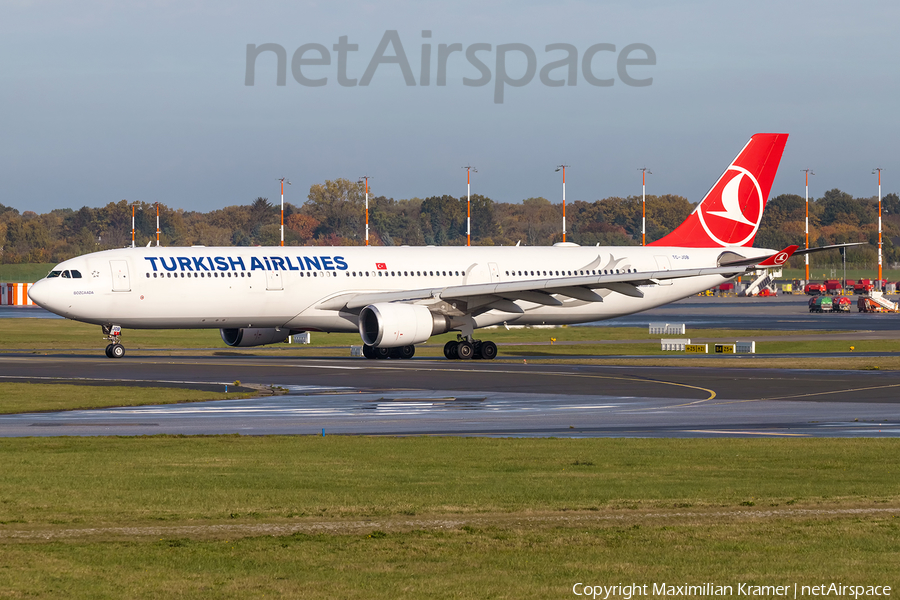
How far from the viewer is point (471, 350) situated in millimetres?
48094

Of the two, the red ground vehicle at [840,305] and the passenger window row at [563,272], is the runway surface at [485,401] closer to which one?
the passenger window row at [563,272]

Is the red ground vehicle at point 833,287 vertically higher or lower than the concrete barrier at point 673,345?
higher

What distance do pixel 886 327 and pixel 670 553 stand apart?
6423cm

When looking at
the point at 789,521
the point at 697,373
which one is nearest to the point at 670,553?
the point at 789,521

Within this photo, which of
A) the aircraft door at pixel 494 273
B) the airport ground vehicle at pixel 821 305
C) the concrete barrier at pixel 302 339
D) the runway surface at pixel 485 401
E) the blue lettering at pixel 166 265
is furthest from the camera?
the airport ground vehicle at pixel 821 305

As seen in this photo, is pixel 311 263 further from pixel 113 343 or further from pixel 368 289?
pixel 113 343

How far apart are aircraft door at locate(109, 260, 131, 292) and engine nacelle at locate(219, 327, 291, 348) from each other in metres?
5.45

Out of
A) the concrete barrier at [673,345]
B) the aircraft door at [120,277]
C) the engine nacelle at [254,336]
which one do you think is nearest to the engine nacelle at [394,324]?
the engine nacelle at [254,336]

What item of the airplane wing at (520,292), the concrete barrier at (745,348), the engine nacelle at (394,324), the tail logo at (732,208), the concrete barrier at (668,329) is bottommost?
the concrete barrier at (745,348)

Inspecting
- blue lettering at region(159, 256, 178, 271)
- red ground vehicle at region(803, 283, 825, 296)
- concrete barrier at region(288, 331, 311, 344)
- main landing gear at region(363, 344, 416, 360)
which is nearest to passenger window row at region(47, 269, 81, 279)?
blue lettering at region(159, 256, 178, 271)

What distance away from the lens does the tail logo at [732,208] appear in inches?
2217

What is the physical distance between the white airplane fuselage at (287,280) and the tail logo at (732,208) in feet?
11.8

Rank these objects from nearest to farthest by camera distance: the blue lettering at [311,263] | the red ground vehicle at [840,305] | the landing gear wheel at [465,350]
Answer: the landing gear wheel at [465,350] → the blue lettering at [311,263] → the red ground vehicle at [840,305]

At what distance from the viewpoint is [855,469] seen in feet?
56.7
